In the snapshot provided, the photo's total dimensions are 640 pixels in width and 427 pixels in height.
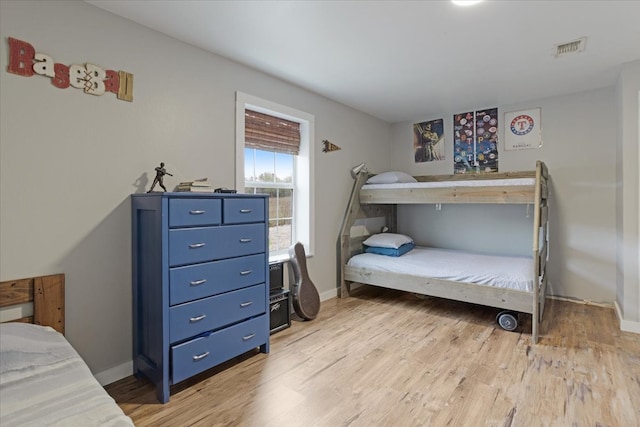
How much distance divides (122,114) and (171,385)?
5.76ft

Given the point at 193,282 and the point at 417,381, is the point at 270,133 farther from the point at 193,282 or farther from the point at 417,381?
the point at 417,381

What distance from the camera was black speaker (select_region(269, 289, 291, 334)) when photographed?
2803mm

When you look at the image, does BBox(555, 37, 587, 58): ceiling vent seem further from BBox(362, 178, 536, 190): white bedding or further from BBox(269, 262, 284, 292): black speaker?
BBox(269, 262, 284, 292): black speaker

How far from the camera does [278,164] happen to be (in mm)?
3395

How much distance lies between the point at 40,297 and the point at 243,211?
1219mm

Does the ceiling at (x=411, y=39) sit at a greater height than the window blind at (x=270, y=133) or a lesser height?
greater

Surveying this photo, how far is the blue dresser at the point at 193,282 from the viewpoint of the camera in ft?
6.15

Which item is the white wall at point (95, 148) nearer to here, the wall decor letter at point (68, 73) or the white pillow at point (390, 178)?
the wall decor letter at point (68, 73)

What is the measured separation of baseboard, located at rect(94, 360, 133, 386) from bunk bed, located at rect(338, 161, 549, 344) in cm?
231

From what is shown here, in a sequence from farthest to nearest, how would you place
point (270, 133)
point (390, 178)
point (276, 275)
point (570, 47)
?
point (390, 178) → point (270, 133) → point (276, 275) → point (570, 47)

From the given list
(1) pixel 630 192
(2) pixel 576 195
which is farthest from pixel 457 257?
(1) pixel 630 192

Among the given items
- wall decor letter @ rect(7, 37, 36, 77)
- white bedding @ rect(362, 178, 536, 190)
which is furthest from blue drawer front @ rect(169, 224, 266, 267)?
white bedding @ rect(362, 178, 536, 190)

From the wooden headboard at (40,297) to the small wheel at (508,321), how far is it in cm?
328

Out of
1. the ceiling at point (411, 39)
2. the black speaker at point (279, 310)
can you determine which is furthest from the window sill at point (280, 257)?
the ceiling at point (411, 39)
